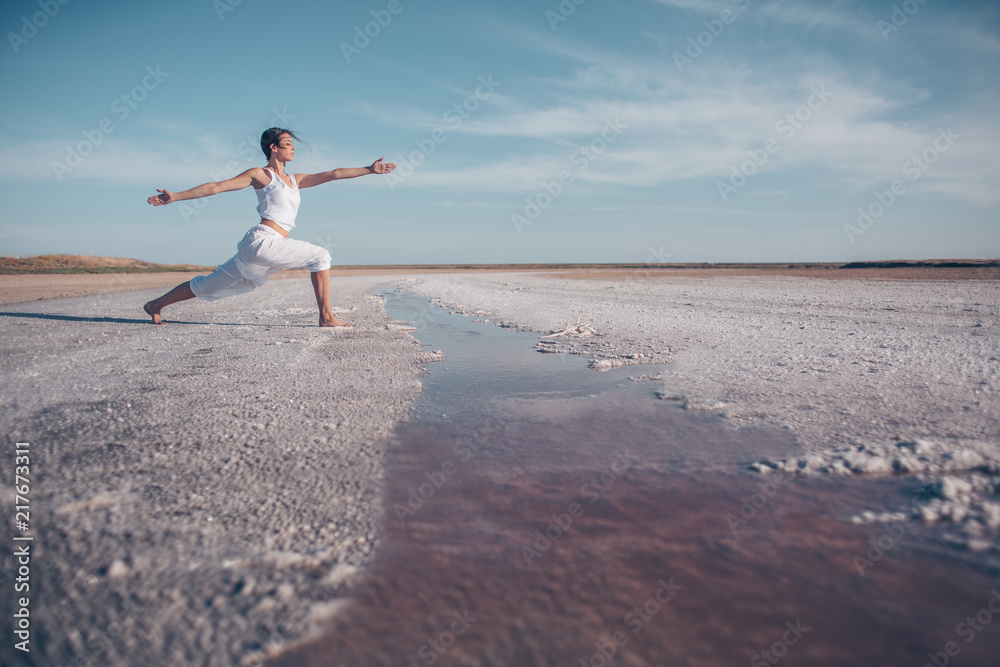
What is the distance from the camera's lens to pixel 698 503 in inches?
64.9

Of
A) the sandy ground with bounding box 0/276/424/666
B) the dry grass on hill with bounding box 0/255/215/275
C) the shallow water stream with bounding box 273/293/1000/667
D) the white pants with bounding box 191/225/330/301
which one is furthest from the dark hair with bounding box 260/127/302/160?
the dry grass on hill with bounding box 0/255/215/275

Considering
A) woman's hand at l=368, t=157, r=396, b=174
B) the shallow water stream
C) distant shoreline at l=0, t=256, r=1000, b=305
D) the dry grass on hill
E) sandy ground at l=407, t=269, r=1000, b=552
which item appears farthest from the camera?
the dry grass on hill

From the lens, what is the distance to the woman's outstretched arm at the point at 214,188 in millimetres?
4348

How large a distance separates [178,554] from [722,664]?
1257 millimetres

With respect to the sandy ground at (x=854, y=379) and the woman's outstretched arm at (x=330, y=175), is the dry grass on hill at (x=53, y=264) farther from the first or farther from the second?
the sandy ground at (x=854, y=379)

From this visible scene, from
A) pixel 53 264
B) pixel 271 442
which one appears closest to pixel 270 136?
pixel 271 442

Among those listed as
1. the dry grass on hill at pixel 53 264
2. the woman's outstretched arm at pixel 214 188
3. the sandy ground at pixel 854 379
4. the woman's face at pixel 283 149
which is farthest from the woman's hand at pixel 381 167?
the dry grass on hill at pixel 53 264

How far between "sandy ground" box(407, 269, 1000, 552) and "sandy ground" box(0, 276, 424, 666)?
57.7 inches

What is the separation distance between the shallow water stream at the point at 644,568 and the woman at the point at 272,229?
3.52m

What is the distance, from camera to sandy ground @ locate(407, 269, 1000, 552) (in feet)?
6.03

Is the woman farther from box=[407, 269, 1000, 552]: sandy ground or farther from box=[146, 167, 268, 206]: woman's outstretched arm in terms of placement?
box=[407, 269, 1000, 552]: sandy ground

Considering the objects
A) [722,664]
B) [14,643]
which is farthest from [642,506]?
[14,643]

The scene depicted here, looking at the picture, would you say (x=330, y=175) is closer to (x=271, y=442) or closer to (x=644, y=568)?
(x=271, y=442)

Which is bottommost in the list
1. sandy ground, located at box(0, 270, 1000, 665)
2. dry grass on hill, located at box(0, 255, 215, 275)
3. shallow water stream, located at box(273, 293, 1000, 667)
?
shallow water stream, located at box(273, 293, 1000, 667)
